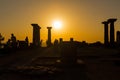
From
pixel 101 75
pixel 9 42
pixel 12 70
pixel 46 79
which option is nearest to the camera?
pixel 46 79

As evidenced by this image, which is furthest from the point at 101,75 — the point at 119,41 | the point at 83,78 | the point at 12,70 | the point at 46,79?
the point at 119,41

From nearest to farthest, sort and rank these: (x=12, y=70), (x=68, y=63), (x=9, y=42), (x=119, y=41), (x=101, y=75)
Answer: (x=101, y=75) < (x=12, y=70) < (x=68, y=63) < (x=9, y=42) < (x=119, y=41)

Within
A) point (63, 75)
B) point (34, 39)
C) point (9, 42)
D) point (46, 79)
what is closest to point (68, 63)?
point (63, 75)

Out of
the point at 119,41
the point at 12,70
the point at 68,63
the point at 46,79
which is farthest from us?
the point at 119,41

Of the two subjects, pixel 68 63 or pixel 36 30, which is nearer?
pixel 68 63

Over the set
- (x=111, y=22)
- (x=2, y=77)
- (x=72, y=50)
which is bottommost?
(x=2, y=77)

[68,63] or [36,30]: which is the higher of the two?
[36,30]

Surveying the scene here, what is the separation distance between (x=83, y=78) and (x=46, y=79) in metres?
1.90

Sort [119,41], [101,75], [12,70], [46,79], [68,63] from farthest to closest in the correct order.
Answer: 1. [119,41]
2. [68,63]
3. [12,70]
4. [101,75]
5. [46,79]

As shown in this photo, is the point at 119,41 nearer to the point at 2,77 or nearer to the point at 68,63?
the point at 68,63

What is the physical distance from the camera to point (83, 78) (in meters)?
16.8

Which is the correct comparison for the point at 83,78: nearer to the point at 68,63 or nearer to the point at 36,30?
the point at 68,63

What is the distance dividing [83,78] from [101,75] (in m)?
1.44

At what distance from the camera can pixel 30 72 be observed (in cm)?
1781
